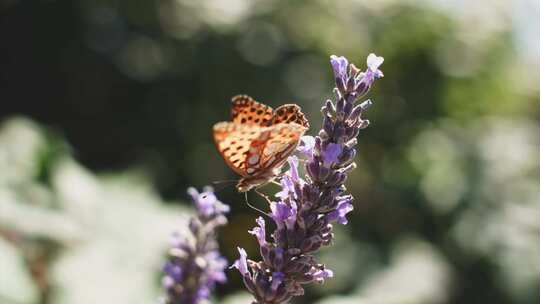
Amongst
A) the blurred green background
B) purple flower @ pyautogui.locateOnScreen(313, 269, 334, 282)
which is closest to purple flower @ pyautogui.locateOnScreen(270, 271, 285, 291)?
purple flower @ pyautogui.locateOnScreen(313, 269, 334, 282)

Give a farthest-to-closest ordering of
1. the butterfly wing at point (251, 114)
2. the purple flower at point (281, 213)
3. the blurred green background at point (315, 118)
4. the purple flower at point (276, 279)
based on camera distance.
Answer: the blurred green background at point (315, 118) < the butterfly wing at point (251, 114) < the purple flower at point (281, 213) < the purple flower at point (276, 279)

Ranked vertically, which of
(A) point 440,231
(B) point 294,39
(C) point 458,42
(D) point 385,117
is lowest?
(A) point 440,231

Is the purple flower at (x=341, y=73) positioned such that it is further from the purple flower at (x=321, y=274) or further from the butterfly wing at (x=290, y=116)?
the purple flower at (x=321, y=274)

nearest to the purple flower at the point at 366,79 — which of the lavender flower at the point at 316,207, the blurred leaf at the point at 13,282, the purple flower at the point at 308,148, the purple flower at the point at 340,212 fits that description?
the lavender flower at the point at 316,207

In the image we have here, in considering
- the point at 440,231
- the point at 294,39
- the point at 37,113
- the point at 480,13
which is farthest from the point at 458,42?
the point at 37,113

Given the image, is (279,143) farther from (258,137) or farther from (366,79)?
(366,79)

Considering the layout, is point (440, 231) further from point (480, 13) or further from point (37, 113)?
point (37, 113)
